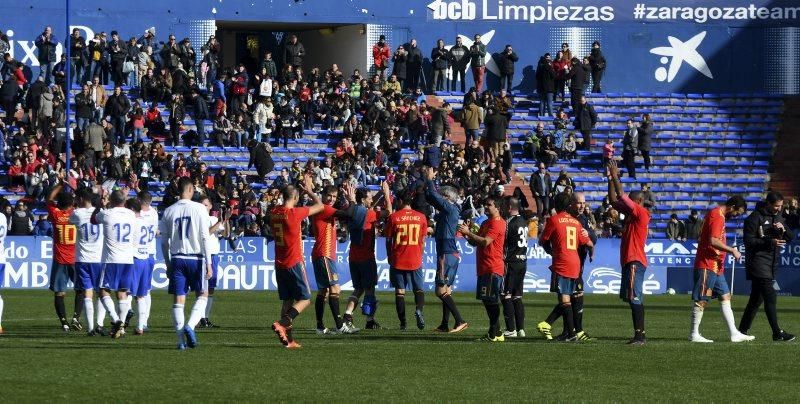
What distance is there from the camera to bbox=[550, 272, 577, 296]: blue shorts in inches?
801

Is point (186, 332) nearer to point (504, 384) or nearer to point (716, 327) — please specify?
point (504, 384)

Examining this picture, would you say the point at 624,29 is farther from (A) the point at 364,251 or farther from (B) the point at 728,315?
(B) the point at 728,315

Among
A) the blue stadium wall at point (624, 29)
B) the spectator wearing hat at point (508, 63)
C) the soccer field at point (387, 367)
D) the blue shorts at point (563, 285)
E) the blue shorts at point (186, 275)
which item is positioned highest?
the blue stadium wall at point (624, 29)

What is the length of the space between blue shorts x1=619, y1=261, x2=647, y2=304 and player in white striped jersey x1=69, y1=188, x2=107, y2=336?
7128mm

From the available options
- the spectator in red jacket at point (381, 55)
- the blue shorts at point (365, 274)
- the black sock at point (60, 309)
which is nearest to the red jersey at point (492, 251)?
the blue shorts at point (365, 274)

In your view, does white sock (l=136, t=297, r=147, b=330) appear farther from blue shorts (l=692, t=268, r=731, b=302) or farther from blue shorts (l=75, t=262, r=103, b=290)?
blue shorts (l=692, t=268, r=731, b=302)

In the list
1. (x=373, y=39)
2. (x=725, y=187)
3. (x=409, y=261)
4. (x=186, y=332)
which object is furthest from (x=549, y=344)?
(x=373, y=39)

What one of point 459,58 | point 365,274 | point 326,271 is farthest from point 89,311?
point 459,58

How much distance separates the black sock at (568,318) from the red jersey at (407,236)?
2.71m

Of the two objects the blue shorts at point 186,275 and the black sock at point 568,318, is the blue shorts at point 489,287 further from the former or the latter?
the blue shorts at point 186,275

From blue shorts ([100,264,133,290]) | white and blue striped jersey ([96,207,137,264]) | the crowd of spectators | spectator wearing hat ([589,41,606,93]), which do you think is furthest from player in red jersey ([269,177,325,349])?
spectator wearing hat ([589,41,606,93])

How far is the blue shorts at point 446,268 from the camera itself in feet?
73.8

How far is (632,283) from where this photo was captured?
1939cm

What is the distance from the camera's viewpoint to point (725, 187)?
166 ft
